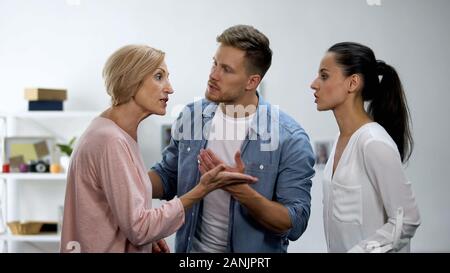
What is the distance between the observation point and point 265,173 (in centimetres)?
120

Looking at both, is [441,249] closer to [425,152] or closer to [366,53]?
[425,152]

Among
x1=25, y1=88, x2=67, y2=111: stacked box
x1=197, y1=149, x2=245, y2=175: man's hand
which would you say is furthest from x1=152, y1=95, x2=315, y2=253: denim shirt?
x1=25, y1=88, x2=67, y2=111: stacked box

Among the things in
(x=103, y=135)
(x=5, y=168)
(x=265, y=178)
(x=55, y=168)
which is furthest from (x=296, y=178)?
(x=5, y=168)

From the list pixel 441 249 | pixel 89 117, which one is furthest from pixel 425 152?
pixel 89 117

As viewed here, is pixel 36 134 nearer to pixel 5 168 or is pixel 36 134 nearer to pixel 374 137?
pixel 5 168

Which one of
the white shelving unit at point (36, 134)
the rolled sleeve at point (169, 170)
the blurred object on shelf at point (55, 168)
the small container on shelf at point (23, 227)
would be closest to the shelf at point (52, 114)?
the white shelving unit at point (36, 134)

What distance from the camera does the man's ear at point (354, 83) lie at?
1.14 metres

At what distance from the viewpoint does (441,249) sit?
1.18m

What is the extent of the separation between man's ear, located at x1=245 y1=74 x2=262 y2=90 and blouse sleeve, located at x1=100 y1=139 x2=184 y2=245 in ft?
1.07

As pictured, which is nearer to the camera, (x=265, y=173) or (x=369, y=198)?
(x=369, y=198)

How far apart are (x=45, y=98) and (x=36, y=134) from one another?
0.23 meters

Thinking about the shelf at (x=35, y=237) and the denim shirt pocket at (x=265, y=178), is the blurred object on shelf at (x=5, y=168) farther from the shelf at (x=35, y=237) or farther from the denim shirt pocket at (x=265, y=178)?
the denim shirt pocket at (x=265, y=178)

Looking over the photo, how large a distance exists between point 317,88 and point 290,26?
12.7 inches
